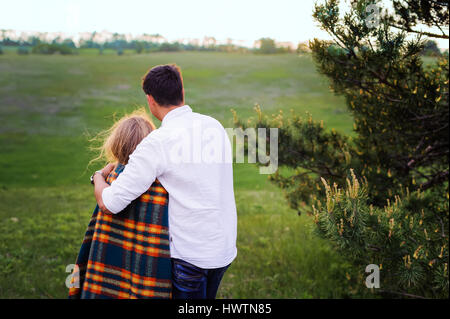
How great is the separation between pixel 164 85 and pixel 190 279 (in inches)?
40.8

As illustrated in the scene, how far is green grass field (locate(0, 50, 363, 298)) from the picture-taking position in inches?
187

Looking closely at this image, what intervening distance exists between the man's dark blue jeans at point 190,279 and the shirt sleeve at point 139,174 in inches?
16.8

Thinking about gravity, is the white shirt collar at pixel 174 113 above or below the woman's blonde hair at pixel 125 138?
above

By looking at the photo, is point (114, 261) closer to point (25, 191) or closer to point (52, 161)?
point (25, 191)

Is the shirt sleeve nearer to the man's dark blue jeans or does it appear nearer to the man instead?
the man

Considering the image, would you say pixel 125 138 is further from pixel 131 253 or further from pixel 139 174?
pixel 131 253

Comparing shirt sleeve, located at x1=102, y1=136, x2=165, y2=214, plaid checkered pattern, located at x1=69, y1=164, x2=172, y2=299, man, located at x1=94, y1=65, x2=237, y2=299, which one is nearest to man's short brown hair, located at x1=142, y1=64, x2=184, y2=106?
man, located at x1=94, y1=65, x2=237, y2=299

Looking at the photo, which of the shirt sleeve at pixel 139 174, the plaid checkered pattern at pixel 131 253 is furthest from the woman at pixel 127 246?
the shirt sleeve at pixel 139 174

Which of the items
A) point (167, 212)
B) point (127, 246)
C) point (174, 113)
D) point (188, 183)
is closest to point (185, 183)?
point (188, 183)

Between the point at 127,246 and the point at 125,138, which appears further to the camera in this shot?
the point at 125,138

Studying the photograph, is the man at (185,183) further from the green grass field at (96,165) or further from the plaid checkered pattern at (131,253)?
the green grass field at (96,165)

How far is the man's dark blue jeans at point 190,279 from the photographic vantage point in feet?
6.65

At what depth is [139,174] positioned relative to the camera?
6.22 feet
